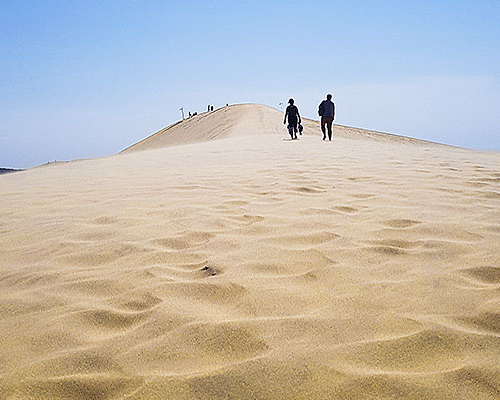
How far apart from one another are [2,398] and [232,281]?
111 centimetres

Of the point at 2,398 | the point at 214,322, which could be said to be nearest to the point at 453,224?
the point at 214,322

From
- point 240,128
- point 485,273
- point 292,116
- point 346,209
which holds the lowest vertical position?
point 485,273

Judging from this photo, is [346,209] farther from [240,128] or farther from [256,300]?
[240,128]

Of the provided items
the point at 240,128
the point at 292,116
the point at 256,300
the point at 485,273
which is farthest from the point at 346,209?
the point at 240,128

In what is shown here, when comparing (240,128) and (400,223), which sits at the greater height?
(240,128)

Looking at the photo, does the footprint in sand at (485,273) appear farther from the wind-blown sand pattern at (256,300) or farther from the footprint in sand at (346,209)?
the footprint in sand at (346,209)

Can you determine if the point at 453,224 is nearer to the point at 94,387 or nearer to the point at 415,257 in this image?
the point at 415,257

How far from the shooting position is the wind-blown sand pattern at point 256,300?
1475 mm

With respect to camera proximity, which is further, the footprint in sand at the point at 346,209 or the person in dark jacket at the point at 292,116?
the person in dark jacket at the point at 292,116

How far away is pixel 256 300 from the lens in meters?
2.02

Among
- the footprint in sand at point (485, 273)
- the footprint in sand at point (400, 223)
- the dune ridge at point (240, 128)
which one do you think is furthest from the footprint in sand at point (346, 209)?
the dune ridge at point (240, 128)

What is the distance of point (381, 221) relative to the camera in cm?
319

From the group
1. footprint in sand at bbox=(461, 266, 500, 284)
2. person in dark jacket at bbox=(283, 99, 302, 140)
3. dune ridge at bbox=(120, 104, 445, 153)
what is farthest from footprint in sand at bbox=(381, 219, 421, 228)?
dune ridge at bbox=(120, 104, 445, 153)

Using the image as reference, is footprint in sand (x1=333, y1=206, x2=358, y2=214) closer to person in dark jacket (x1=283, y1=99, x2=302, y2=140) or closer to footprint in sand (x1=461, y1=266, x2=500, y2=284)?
footprint in sand (x1=461, y1=266, x2=500, y2=284)
